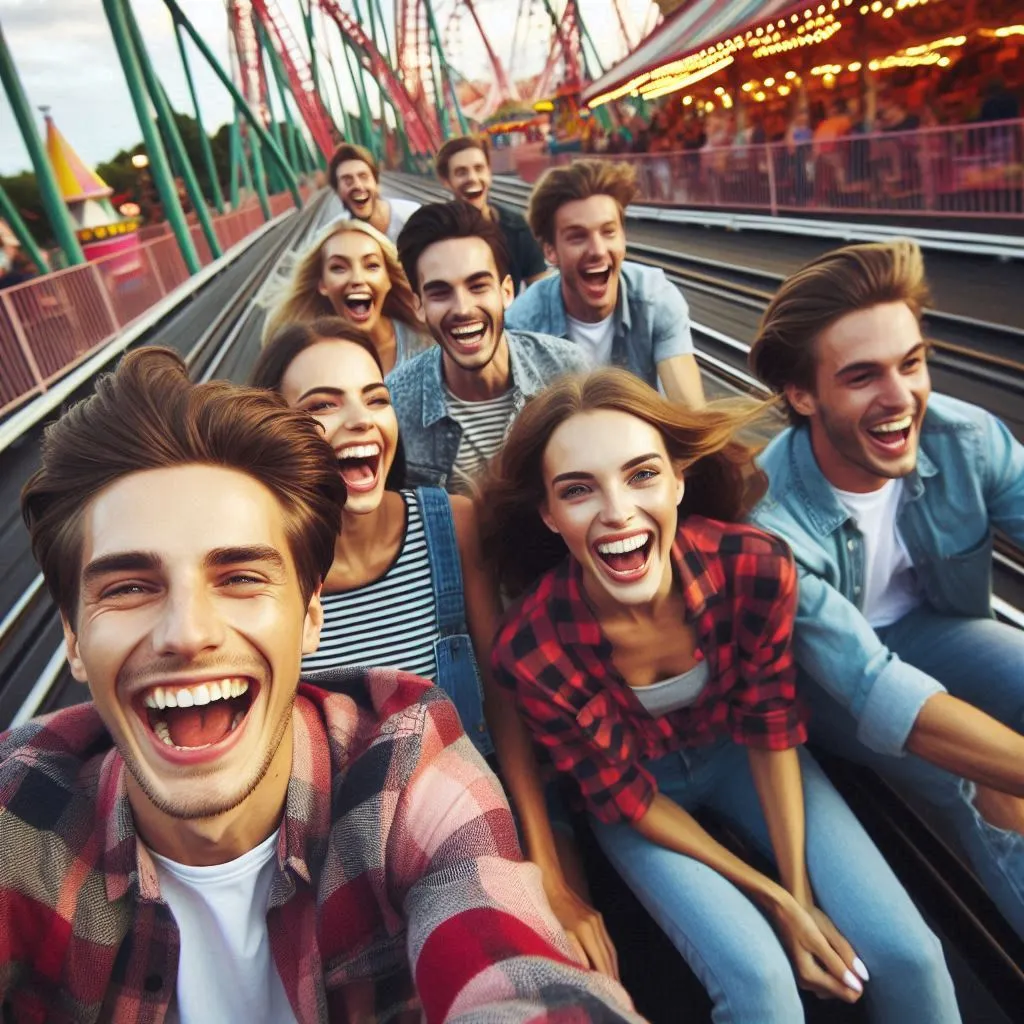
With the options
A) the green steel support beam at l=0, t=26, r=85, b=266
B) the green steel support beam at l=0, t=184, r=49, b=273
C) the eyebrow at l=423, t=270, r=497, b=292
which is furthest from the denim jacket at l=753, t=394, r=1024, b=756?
the green steel support beam at l=0, t=184, r=49, b=273

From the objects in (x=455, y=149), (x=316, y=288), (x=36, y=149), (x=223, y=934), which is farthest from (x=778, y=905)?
(x=36, y=149)

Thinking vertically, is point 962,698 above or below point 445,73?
below

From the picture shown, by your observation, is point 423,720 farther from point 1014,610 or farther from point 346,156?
point 346,156

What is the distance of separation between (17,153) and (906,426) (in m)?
3.57

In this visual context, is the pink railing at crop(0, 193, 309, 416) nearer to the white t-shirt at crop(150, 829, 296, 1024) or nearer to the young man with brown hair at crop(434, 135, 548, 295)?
the young man with brown hair at crop(434, 135, 548, 295)

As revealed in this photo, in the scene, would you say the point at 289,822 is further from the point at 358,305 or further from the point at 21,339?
the point at 21,339

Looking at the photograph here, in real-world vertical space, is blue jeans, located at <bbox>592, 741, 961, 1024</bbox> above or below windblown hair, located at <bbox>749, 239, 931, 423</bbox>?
below

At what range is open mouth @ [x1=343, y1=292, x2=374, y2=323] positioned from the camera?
250cm

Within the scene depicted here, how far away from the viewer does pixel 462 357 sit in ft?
6.35

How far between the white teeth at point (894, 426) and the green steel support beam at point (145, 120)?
441 cm

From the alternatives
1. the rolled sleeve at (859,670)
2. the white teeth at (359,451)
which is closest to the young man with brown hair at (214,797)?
the white teeth at (359,451)

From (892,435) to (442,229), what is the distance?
3.83 ft

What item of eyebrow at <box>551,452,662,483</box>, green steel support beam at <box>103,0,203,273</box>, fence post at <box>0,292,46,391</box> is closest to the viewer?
eyebrow at <box>551,452,662,483</box>

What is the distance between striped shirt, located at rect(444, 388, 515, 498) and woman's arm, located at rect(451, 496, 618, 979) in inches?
19.1
